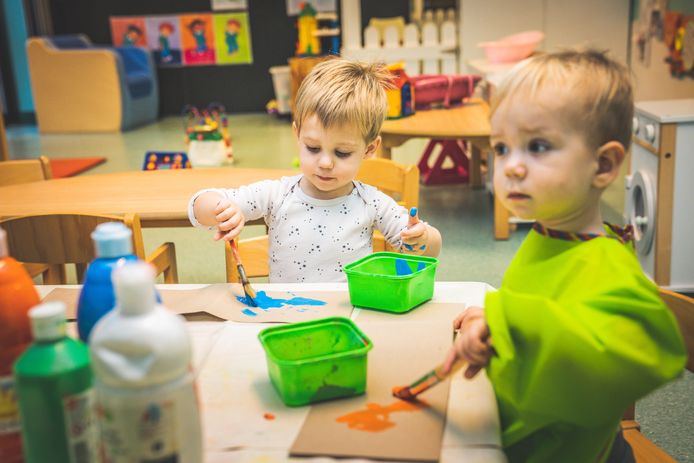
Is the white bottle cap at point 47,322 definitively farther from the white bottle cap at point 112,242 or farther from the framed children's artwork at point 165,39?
the framed children's artwork at point 165,39

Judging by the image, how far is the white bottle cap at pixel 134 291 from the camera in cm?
59

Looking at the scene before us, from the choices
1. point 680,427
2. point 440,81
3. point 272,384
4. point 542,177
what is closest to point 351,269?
point 272,384

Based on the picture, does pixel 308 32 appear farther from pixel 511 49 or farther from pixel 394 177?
pixel 394 177

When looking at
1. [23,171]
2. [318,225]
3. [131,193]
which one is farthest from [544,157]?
[23,171]

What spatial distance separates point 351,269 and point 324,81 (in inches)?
19.3

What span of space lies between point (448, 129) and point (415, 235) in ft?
7.33

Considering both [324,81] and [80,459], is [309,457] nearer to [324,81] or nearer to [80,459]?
[80,459]

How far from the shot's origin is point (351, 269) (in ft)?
3.88

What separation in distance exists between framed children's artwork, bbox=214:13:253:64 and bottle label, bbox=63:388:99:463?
26.1 ft

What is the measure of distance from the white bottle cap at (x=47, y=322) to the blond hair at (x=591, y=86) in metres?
0.56

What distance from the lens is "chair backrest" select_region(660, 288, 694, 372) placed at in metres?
1.14

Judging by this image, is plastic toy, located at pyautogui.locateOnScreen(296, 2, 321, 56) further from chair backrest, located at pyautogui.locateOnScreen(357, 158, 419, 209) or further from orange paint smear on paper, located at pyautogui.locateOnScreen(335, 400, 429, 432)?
orange paint smear on paper, located at pyautogui.locateOnScreen(335, 400, 429, 432)

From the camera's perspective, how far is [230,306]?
3.92 feet

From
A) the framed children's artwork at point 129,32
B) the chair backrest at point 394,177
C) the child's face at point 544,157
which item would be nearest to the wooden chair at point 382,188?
the chair backrest at point 394,177
